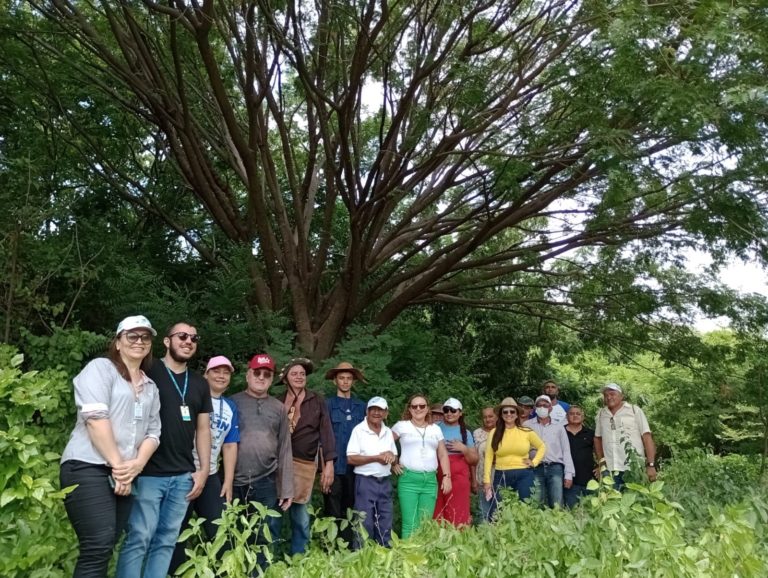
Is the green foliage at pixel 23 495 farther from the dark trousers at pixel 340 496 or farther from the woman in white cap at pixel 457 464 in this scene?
the woman in white cap at pixel 457 464

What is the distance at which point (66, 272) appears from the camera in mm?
8234

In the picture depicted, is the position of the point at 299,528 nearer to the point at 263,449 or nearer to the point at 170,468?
the point at 263,449

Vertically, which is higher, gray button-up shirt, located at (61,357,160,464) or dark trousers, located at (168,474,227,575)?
gray button-up shirt, located at (61,357,160,464)

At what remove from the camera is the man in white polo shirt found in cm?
527

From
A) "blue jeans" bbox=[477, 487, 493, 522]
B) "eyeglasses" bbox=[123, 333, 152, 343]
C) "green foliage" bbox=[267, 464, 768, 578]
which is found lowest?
"blue jeans" bbox=[477, 487, 493, 522]

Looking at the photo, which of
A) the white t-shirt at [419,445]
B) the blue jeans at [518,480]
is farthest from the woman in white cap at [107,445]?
the blue jeans at [518,480]

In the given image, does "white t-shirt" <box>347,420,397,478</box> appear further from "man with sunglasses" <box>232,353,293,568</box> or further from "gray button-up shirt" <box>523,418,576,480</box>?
"gray button-up shirt" <box>523,418,576,480</box>

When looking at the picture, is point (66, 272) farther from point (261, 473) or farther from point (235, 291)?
point (261, 473)

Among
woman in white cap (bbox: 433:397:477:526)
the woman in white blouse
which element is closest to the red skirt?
woman in white cap (bbox: 433:397:477:526)

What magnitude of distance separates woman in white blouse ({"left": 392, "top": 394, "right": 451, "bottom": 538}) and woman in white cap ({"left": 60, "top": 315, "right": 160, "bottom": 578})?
2.59 meters

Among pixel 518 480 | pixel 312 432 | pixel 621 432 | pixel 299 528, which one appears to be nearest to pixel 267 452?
pixel 312 432

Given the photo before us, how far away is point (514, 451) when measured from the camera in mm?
6172

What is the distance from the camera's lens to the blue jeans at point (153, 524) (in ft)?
11.6

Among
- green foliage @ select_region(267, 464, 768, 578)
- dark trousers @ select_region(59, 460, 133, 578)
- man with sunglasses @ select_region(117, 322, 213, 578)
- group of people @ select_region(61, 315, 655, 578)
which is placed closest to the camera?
green foliage @ select_region(267, 464, 768, 578)
